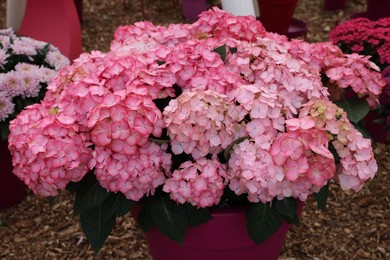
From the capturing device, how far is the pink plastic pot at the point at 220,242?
5.00ft

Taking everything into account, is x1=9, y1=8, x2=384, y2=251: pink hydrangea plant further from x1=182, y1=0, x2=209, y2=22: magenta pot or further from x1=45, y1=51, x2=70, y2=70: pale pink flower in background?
x1=182, y1=0, x2=209, y2=22: magenta pot

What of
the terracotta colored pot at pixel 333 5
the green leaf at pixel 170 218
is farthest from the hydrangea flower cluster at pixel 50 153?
the terracotta colored pot at pixel 333 5

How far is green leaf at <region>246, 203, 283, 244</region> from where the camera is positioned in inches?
56.9

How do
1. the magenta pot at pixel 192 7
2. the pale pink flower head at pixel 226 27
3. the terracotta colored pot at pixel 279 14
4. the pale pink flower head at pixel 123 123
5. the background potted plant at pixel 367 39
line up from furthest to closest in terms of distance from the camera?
the magenta pot at pixel 192 7 < the terracotta colored pot at pixel 279 14 < the background potted plant at pixel 367 39 < the pale pink flower head at pixel 226 27 < the pale pink flower head at pixel 123 123

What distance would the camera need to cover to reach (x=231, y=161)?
4.80 ft

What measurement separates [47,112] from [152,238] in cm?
50

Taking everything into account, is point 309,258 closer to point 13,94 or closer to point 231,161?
point 231,161

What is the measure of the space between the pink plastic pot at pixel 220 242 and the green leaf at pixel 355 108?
14.4 inches

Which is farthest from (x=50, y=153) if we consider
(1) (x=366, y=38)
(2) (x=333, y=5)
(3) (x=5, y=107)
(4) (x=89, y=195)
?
(2) (x=333, y=5)

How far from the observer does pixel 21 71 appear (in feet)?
7.77

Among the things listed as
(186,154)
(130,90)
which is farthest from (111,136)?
(186,154)

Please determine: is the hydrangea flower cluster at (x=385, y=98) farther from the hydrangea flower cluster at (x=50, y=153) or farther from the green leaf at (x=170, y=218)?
the hydrangea flower cluster at (x=50, y=153)

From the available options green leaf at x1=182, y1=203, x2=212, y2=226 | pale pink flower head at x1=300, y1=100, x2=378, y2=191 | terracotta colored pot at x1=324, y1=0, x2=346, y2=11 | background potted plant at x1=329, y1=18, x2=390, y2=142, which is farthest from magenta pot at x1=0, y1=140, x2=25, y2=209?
terracotta colored pot at x1=324, y1=0, x2=346, y2=11

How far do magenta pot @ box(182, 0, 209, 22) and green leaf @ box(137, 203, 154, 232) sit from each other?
3773mm
